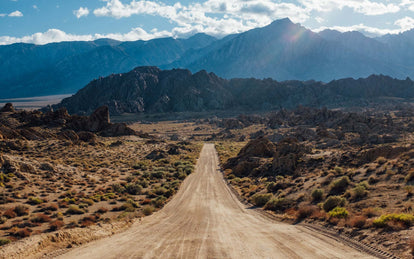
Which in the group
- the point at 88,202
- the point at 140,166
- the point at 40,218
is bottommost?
the point at 140,166

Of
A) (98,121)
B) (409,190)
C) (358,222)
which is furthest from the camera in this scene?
(98,121)

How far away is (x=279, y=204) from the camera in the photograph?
68.5ft

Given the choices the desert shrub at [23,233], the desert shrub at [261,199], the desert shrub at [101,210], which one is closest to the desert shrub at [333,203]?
the desert shrub at [261,199]

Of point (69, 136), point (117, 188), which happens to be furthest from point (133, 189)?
point (69, 136)

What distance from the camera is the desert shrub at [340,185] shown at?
19.9 meters

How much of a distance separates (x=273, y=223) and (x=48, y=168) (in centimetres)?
2690

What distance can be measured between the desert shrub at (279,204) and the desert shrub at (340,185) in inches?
129

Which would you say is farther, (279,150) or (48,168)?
(279,150)

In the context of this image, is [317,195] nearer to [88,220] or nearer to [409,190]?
[409,190]

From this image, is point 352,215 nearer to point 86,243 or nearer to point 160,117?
point 86,243

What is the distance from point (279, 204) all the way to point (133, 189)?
52.7ft

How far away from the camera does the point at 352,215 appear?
49.2ft

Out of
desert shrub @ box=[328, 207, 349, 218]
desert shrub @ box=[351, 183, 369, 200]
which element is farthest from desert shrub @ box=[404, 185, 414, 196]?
desert shrub @ box=[328, 207, 349, 218]

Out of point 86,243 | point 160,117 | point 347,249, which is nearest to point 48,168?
point 86,243
